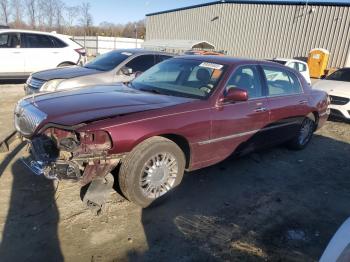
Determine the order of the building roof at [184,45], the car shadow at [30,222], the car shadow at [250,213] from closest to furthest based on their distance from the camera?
the car shadow at [30,222] → the car shadow at [250,213] → the building roof at [184,45]

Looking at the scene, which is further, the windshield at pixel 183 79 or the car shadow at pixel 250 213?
the windshield at pixel 183 79

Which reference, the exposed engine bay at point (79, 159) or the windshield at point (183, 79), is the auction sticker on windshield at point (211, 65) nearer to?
the windshield at point (183, 79)

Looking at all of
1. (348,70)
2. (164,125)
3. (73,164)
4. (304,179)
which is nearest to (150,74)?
(164,125)

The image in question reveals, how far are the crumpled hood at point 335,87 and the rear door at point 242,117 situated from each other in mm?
5290

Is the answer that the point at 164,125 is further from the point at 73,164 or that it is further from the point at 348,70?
the point at 348,70

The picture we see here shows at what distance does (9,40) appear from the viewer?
11.0m

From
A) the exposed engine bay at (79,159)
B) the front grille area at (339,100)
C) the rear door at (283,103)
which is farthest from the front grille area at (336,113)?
the exposed engine bay at (79,159)

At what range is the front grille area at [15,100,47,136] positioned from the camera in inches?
144

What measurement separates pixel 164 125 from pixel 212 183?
1386 mm

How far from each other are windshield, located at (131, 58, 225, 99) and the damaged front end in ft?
4.54

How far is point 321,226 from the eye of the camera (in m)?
3.88

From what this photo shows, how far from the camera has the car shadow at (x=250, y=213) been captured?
10.8 ft

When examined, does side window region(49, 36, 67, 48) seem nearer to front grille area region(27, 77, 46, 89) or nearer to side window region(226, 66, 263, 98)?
front grille area region(27, 77, 46, 89)

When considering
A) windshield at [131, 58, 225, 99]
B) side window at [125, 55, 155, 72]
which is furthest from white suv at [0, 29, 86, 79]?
windshield at [131, 58, 225, 99]
